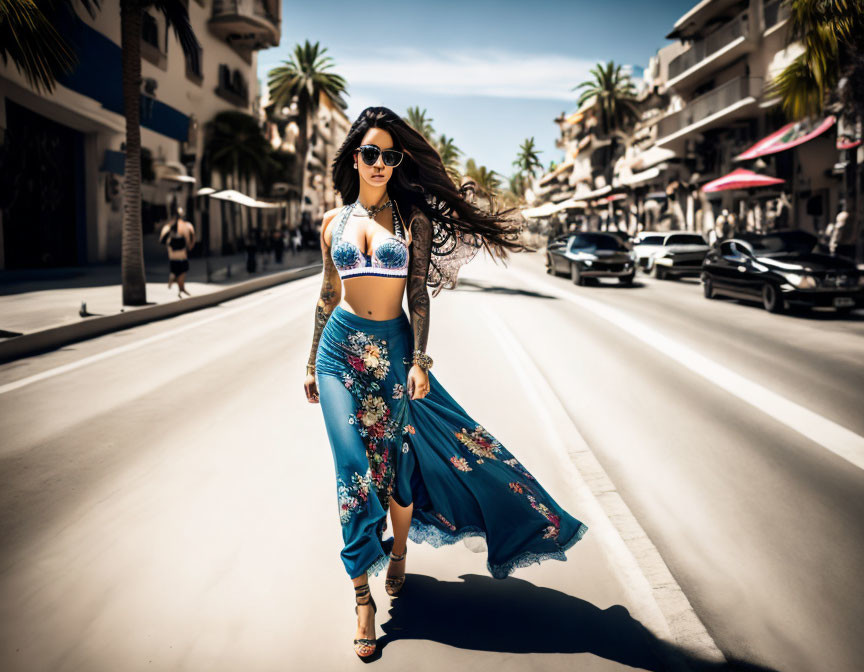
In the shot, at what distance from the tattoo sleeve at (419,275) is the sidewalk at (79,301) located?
151 inches

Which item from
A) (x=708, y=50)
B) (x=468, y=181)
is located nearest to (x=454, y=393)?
(x=468, y=181)

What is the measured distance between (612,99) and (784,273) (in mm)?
55205

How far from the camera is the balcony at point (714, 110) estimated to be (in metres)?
33.8

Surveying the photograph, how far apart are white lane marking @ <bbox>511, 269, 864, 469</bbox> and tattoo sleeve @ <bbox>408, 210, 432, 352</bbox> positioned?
360 centimetres

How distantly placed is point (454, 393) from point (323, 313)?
4.11 meters

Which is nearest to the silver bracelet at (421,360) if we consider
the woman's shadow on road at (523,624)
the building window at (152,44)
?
Answer: the woman's shadow on road at (523,624)

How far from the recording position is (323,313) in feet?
10.6

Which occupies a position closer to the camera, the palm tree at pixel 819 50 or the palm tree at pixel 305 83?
the palm tree at pixel 819 50

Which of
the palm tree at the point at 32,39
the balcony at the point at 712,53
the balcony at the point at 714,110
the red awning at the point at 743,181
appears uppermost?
the balcony at the point at 712,53

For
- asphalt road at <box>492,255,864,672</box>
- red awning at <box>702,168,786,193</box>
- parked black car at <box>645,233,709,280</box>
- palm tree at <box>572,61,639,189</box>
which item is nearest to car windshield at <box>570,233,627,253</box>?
parked black car at <box>645,233,709,280</box>

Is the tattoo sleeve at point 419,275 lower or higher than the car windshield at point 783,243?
lower

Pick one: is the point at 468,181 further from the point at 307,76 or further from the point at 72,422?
the point at 307,76

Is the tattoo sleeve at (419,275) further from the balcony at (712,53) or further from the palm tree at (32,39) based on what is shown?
the balcony at (712,53)

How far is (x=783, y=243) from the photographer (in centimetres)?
1504
